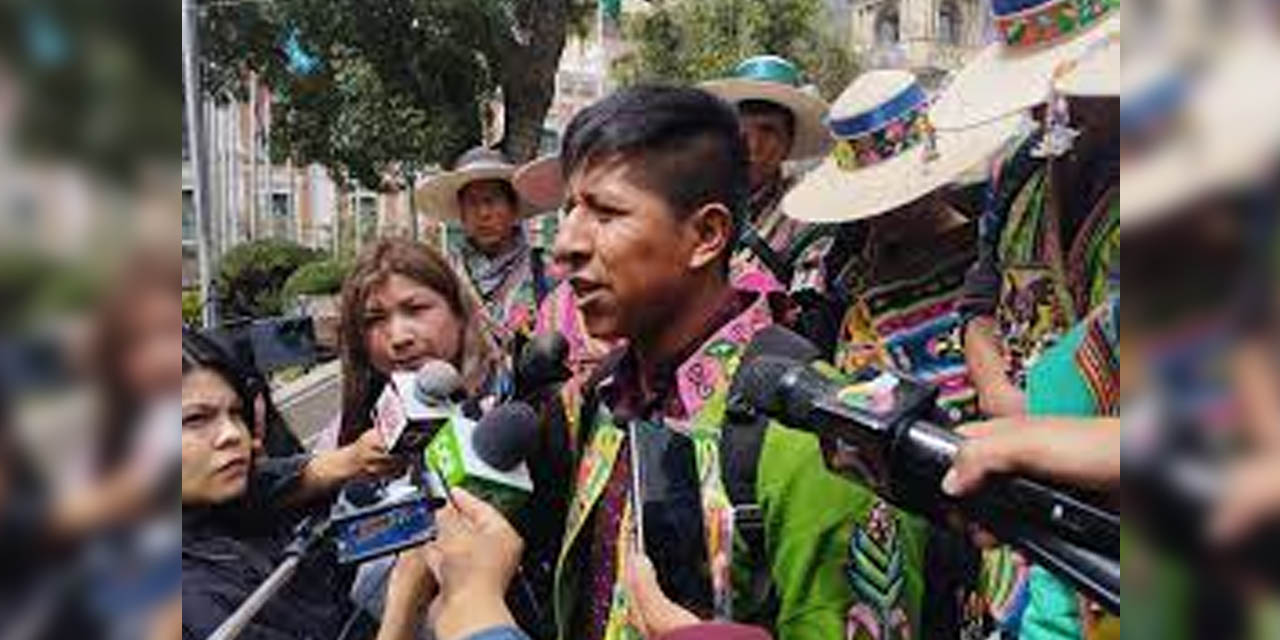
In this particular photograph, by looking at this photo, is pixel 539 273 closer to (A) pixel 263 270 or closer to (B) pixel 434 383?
(B) pixel 434 383

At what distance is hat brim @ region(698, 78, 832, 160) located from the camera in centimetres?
403

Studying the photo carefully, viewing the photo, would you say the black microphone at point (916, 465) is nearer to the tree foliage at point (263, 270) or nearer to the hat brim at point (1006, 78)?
the hat brim at point (1006, 78)

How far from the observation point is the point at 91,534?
0.36 m

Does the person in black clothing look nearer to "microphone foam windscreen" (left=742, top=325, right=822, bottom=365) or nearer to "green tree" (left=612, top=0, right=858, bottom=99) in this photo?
"microphone foam windscreen" (left=742, top=325, right=822, bottom=365)

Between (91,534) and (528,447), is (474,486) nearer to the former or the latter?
(528,447)

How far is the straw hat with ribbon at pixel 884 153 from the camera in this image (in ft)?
9.27

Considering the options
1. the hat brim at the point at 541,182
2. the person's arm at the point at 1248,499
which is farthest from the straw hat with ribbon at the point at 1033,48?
the hat brim at the point at 541,182

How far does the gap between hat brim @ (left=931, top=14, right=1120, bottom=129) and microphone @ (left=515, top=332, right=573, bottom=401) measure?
2.26 ft

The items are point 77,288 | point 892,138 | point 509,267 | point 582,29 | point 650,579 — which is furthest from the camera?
point 582,29

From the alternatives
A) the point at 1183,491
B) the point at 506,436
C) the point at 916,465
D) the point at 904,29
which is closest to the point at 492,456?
the point at 506,436

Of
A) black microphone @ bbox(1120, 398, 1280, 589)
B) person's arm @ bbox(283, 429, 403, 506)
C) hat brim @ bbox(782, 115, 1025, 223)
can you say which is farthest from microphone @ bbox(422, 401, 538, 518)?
hat brim @ bbox(782, 115, 1025, 223)

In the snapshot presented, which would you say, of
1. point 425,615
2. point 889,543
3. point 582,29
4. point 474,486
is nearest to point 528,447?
point 474,486

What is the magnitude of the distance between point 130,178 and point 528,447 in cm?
135

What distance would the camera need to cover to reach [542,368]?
193 cm
